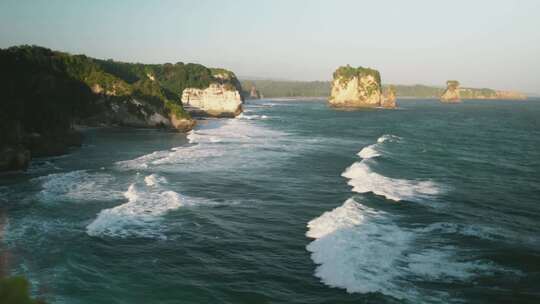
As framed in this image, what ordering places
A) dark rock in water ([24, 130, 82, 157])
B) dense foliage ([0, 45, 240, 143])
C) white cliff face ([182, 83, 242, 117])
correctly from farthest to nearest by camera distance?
white cliff face ([182, 83, 242, 117]) → dense foliage ([0, 45, 240, 143]) → dark rock in water ([24, 130, 82, 157])

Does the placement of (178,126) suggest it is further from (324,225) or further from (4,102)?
(324,225)

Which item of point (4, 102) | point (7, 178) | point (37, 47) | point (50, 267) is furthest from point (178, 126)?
point (50, 267)

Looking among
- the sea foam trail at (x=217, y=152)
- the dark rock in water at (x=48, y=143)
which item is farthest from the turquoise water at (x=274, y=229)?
the dark rock in water at (x=48, y=143)

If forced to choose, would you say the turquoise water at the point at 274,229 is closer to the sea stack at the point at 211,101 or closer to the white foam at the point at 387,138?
the white foam at the point at 387,138

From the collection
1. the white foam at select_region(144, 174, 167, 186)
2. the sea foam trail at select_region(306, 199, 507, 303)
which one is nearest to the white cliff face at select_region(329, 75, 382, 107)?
the white foam at select_region(144, 174, 167, 186)

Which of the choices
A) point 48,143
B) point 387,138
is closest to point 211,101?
point 387,138

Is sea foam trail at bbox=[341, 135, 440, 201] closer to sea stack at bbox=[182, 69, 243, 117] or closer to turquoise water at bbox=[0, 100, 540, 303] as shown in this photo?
turquoise water at bbox=[0, 100, 540, 303]
